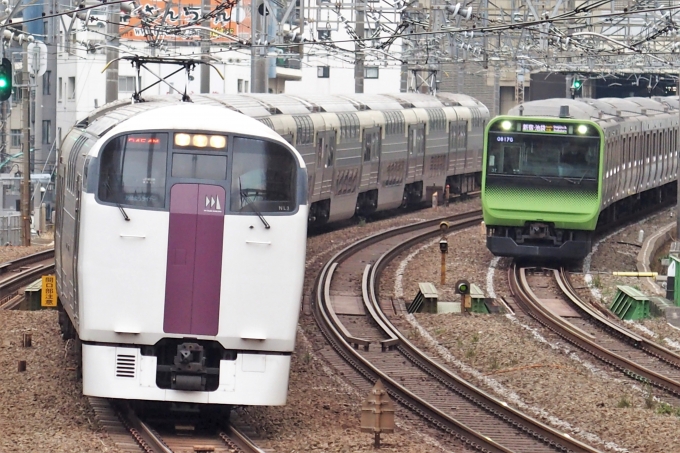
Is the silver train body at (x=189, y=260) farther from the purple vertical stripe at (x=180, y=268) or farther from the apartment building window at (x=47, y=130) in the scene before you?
the apartment building window at (x=47, y=130)

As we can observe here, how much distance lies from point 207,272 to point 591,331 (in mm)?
7619

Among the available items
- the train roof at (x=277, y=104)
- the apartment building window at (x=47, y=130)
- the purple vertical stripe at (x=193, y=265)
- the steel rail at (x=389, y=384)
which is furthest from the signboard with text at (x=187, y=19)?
the purple vertical stripe at (x=193, y=265)

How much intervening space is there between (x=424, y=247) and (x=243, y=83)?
110ft

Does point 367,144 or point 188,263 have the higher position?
point 367,144

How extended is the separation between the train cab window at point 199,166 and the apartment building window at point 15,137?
151ft

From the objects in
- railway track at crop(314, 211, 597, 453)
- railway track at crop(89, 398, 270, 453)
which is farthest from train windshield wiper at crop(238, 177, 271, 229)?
railway track at crop(314, 211, 597, 453)

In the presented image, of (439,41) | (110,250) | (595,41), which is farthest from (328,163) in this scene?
(595,41)

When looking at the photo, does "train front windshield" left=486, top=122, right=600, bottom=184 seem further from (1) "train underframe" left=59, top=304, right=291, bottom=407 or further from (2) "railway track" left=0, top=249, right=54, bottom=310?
(1) "train underframe" left=59, top=304, right=291, bottom=407

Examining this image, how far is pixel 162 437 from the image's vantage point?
1013 cm

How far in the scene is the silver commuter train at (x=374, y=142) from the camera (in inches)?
901

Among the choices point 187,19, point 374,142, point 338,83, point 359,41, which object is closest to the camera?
point 359,41

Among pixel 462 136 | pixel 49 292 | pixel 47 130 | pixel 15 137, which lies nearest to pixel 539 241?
pixel 49 292

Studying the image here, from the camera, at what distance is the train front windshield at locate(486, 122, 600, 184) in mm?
20281

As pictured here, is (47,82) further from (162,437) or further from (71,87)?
(162,437)
